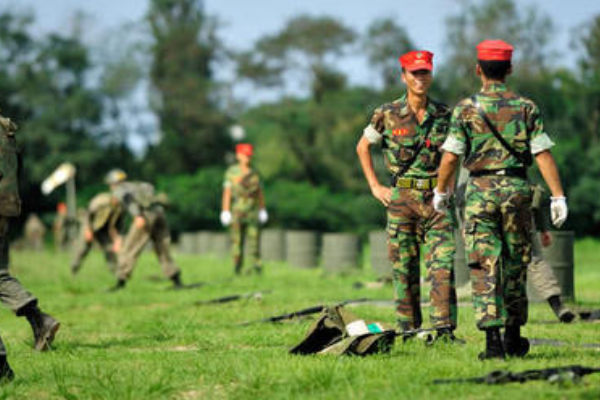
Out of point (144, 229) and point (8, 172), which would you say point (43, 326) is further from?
point (144, 229)

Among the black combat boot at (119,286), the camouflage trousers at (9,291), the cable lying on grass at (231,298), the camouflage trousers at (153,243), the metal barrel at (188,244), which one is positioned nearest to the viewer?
the camouflage trousers at (9,291)

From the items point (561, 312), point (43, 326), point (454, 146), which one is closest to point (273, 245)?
point (561, 312)

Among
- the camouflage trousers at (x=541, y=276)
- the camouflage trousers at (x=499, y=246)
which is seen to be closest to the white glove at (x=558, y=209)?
the camouflage trousers at (x=499, y=246)

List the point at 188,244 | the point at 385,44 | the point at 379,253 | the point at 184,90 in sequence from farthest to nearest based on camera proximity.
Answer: the point at 184,90 < the point at 385,44 < the point at 188,244 < the point at 379,253

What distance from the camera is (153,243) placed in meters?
16.1

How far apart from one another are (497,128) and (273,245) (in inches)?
874

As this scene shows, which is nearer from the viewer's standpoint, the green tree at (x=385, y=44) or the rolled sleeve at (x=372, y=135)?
the rolled sleeve at (x=372, y=135)

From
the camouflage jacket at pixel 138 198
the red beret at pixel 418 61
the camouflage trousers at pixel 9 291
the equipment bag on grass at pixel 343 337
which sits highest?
the red beret at pixel 418 61

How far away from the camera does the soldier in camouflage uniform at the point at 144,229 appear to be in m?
15.8

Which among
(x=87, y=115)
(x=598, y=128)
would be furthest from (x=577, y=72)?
(x=87, y=115)

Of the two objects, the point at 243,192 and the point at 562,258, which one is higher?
the point at 243,192

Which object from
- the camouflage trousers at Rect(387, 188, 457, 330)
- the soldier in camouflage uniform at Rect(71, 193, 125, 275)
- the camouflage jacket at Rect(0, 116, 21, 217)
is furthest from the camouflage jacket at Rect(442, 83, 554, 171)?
the soldier in camouflage uniform at Rect(71, 193, 125, 275)

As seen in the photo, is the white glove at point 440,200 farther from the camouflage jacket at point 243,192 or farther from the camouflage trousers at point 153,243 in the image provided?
the camouflage jacket at point 243,192

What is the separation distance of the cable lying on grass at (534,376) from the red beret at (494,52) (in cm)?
210
